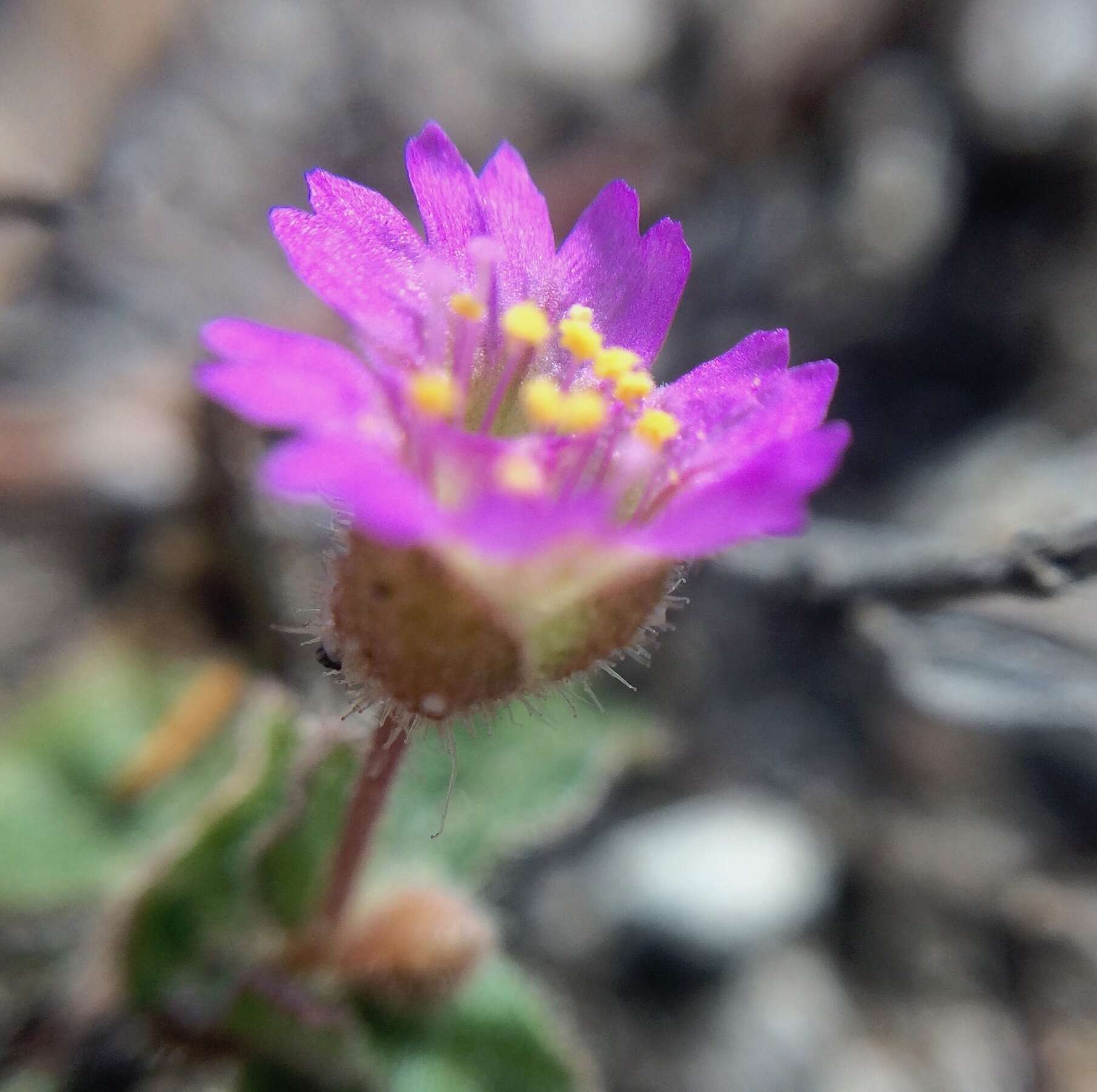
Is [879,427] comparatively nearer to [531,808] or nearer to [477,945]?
[531,808]

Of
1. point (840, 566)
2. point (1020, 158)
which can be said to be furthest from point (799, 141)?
point (840, 566)

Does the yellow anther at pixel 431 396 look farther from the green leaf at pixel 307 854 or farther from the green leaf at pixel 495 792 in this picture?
the green leaf at pixel 495 792

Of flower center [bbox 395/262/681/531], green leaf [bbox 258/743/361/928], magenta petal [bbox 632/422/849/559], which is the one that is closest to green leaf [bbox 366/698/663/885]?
green leaf [bbox 258/743/361/928]

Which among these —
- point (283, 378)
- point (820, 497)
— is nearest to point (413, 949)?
point (283, 378)

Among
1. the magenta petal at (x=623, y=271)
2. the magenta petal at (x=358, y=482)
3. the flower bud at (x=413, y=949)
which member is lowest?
the flower bud at (x=413, y=949)

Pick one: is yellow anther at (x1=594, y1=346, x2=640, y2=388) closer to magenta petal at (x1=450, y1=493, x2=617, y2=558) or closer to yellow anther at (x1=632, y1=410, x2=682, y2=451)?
yellow anther at (x1=632, y1=410, x2=682, y2=451)

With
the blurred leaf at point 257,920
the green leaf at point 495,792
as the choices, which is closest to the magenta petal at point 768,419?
the blurred leaf at point 257,920
